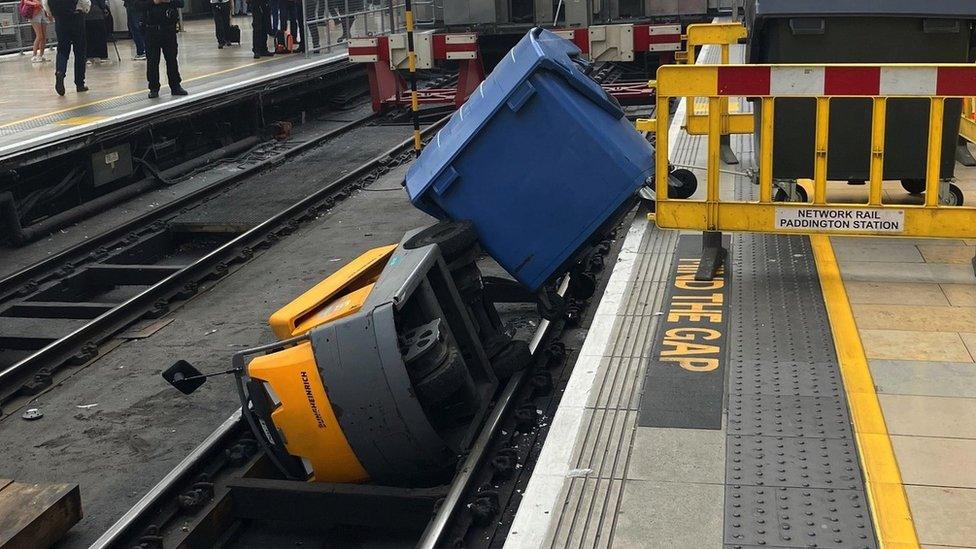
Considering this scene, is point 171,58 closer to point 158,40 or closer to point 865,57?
point 158,40

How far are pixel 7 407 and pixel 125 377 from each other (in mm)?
700

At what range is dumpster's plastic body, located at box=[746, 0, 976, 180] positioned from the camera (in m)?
6.52

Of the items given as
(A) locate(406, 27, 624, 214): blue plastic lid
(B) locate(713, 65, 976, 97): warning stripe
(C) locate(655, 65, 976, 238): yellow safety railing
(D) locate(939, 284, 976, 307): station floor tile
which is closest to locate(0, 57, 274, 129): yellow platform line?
(A) locate(406, 27, 624, 214): blue plastic lid

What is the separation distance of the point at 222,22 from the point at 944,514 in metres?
20.8

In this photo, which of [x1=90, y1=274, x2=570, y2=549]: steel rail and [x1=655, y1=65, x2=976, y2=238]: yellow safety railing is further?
[x1=655, y1=65, x2=976, y2=238]: yellow safety railing

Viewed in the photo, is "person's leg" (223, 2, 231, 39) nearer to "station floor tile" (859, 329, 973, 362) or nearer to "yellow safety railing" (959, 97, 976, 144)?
"yellow safety railing" (959, 97, 976, 144)

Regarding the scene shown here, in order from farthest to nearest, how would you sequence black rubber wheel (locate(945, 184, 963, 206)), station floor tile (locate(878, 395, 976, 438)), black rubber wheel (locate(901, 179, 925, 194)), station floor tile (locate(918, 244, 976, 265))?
black rubber wheel (locate(901, 179, 925, 194)), black rubber wheel (locate(945, 184, 963, 206)), station floor tile (locate(918, 244, 976, 265)), station floor tile (locate(878, 395, 976, 438))

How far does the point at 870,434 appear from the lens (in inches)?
166

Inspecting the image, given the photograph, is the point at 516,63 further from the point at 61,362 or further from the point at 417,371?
the point at 61,362

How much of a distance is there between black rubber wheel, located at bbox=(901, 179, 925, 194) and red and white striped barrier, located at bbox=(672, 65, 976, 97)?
173 centimetres

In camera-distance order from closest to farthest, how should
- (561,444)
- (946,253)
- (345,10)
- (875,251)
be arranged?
(561,444) → (946,253) → (875,251) → (345,10)

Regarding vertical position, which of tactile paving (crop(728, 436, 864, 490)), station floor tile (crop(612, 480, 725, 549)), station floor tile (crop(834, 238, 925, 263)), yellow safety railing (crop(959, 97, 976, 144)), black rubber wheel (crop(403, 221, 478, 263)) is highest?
yellow safety railing (crop(959, 97, 976, 144))

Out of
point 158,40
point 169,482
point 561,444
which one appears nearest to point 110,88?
point 158,40

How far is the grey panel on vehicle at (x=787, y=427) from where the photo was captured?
362 cm
